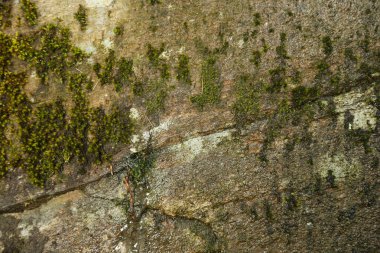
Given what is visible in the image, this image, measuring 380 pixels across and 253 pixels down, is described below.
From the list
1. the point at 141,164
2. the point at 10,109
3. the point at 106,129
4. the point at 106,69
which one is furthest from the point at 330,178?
the point at 10,109

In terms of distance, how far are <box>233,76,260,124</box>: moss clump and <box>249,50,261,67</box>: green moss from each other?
11cm

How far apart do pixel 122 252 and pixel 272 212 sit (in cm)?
109

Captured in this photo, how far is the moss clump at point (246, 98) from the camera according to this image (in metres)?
2.75

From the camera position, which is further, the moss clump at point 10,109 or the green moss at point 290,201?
the green moss at point 290,201

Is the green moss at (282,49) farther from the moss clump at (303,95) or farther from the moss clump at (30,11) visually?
the moss clump at (30,11)

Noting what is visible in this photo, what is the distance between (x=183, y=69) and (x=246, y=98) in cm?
48

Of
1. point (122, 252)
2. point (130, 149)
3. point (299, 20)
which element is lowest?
point (122, 252)

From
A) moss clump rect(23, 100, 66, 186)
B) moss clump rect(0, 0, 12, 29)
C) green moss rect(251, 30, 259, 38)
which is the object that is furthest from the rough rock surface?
moss clump rect(0, 0, 12, 29)

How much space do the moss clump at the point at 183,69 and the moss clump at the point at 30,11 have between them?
3.34 feet

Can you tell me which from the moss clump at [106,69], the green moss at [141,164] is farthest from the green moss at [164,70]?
the green moss at [141,164]

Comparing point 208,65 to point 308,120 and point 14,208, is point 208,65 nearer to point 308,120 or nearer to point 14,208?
point 308,120

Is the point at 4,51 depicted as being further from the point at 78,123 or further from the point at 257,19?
the point at 257,19

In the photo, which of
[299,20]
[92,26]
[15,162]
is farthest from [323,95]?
[15,162]

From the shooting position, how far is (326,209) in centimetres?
280
